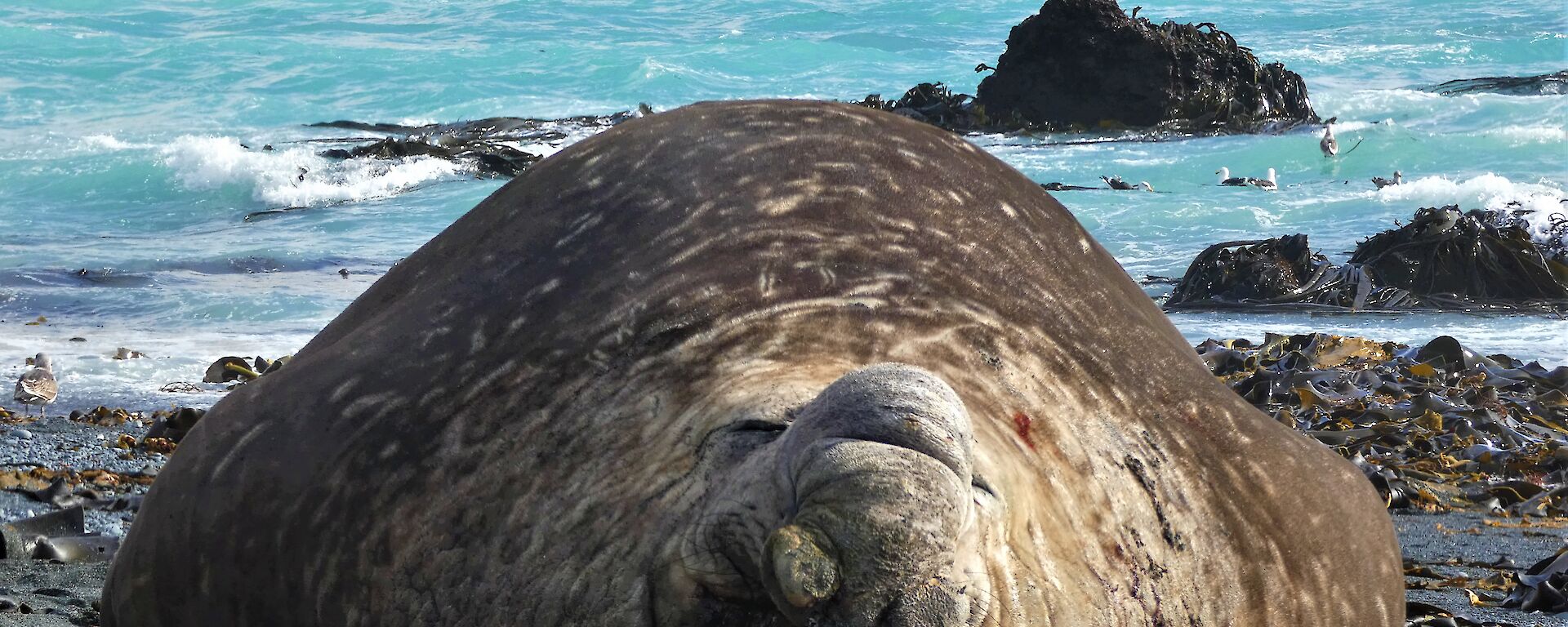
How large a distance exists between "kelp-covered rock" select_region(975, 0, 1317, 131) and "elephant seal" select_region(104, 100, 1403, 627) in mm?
19598

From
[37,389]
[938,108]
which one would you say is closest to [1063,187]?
[938,108]

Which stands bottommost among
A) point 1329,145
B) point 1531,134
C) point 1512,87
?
point 1329,145

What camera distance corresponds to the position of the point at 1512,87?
2553cm

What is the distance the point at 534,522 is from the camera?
5.52ft

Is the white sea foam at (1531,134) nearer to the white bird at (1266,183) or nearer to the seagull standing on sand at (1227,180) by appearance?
the white bird at (1266,183)

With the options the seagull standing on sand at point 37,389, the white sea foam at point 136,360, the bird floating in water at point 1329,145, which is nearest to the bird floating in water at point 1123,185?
the bird floating in water at point 1329,145

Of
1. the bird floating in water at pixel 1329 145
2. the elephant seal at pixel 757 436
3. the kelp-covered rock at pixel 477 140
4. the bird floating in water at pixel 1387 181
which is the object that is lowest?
the kelp-covered rock at pixel 477 140

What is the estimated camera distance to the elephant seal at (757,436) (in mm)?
1256

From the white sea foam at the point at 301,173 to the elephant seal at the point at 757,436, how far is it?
629 inches

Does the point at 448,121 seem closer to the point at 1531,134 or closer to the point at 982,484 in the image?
the point at 1531,134

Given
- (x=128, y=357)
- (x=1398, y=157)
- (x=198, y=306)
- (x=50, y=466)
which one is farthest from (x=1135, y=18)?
(x=50, y=466)

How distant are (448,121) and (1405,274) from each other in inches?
736

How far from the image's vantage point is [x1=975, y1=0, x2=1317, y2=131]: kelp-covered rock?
21.7 metres

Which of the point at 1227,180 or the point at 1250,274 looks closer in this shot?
the point at 1250,274
